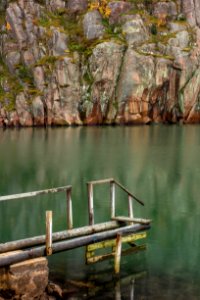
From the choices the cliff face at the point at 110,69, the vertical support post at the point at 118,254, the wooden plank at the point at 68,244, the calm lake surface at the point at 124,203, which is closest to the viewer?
the wooden plank at the point at 68,244

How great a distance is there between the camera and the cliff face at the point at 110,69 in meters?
154

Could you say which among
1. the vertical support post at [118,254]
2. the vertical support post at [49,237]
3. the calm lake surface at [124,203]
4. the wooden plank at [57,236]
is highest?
the vertical support post at [49,237]

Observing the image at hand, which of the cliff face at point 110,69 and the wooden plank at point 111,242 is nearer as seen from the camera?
the wooden plank at point 111,242

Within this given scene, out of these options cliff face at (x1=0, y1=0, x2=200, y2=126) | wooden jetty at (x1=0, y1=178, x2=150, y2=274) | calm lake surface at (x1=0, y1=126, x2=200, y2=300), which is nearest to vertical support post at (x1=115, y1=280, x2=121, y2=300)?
calm lake surface at (x1=0, y1=126, x2=200, y2=300)

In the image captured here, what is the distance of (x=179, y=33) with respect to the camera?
16062cm

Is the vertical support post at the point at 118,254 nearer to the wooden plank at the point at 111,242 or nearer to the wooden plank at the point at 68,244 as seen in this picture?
the wooden plank at the point at 68,244

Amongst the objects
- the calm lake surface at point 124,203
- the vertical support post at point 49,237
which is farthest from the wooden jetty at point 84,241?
the calm lake surface at point 124,203

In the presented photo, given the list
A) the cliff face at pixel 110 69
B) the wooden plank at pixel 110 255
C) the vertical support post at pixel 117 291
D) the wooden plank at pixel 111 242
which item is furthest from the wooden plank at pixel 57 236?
the cliff face at pixel 110 69

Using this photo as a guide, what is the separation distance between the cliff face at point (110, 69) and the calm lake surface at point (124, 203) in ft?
204

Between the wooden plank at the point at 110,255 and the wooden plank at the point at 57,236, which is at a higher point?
the wooden plank at the point at 57,236

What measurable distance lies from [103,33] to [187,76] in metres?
31.0

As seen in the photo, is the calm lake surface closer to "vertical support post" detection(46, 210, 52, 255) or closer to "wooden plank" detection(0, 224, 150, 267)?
"wooden plank" detection(0, 224, 150, 267)

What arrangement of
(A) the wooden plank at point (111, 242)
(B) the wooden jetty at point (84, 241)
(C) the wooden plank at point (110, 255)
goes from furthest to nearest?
(C) the wooden plank at point (110, 255) → (A) the wooden plank at point (111, 242) → (B) the wooden jetty at point (84, 241)

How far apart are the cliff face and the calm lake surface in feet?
204
